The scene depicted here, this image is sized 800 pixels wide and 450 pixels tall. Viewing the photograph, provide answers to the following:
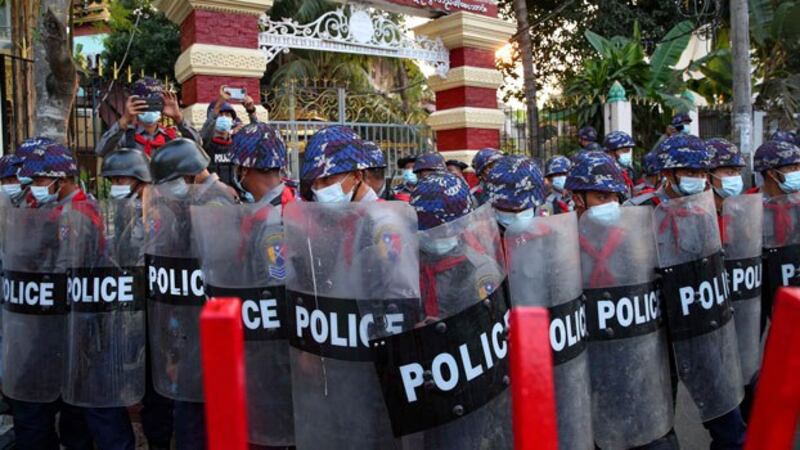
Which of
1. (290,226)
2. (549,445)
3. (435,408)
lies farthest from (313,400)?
(549,445)

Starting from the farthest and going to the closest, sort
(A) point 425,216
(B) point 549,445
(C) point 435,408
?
(A) point 425,216 < (C) point 435,408 < (B) point 549,445

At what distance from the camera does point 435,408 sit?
1.90 meters

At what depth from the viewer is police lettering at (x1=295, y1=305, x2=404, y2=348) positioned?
1.96 metres

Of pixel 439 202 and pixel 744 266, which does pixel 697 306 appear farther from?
pixel 439 202

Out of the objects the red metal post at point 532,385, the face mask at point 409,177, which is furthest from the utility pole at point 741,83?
the red metal post at point 532,385

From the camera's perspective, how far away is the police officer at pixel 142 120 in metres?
4.54

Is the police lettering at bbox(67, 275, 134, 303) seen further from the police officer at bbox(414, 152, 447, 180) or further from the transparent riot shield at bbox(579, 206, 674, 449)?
the police officer at bbox(414, 152, 447, 180)

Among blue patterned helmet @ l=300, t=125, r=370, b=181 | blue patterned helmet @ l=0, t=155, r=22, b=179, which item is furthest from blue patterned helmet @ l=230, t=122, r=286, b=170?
blue patterned helmet @ l=0, t=155, r=22, b=179

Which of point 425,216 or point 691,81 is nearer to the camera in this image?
point 425,216

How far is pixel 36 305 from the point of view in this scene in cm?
319

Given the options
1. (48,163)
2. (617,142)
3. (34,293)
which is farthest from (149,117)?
(617,142)

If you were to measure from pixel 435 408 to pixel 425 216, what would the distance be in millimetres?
731

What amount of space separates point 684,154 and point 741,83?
7.21 meters

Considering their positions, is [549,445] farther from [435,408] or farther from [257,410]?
[257,410]
